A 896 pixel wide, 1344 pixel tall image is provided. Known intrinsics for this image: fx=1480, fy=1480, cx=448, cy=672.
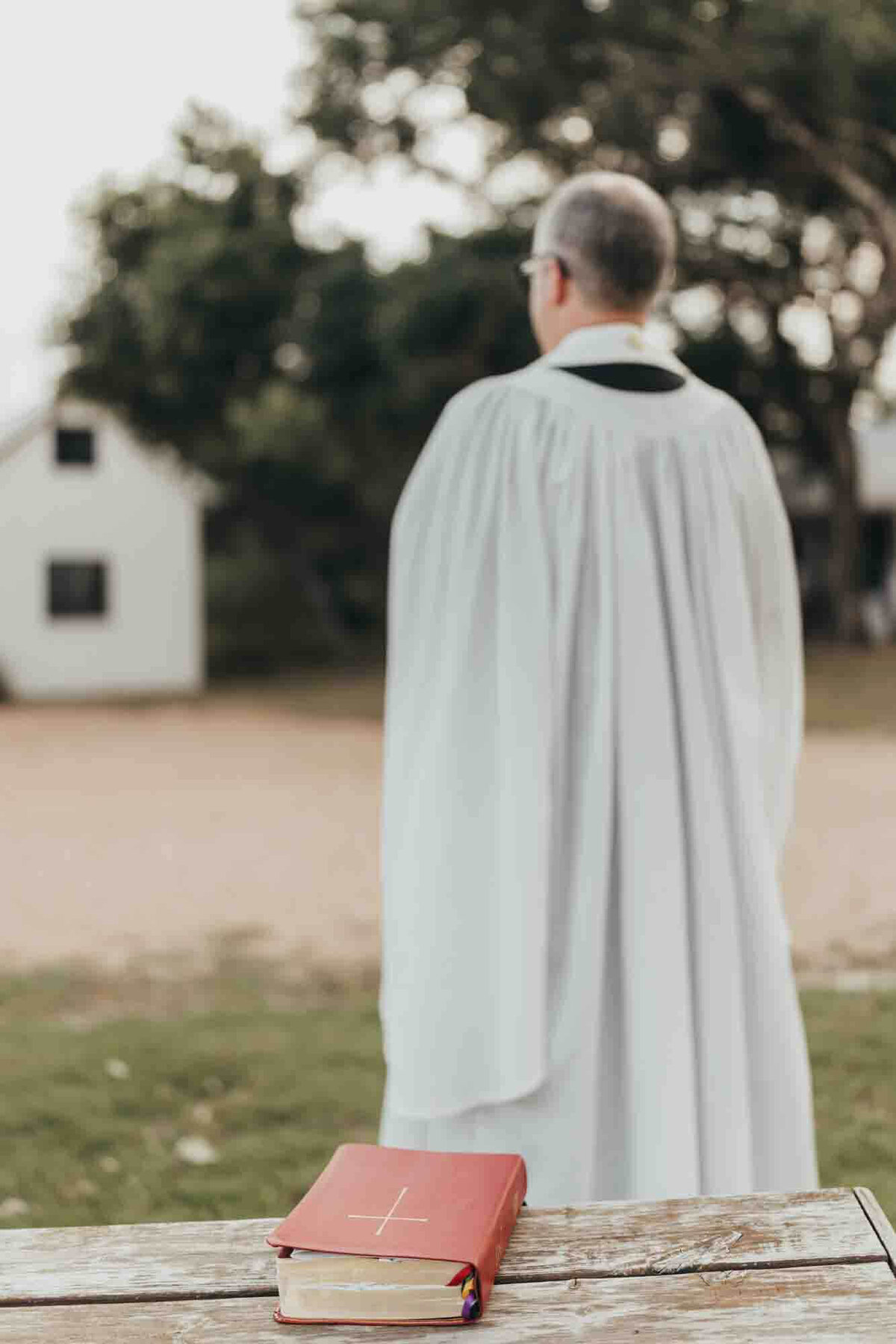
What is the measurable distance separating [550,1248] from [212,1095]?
3.40 metres

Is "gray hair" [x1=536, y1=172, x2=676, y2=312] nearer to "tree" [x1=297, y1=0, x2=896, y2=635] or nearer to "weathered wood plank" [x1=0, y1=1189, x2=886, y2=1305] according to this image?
"weathered wood plank" [x1=0, y1=1189, x2=886, y2=1305]

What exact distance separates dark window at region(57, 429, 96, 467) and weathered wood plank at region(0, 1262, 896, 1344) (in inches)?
996

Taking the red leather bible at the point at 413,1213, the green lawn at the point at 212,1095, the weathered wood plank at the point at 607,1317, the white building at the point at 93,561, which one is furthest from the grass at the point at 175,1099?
the white building at the point at 93,561

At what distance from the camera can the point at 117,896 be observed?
834cm

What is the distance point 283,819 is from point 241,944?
13.9 ft

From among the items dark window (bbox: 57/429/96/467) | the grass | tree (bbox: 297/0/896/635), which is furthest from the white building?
the grass

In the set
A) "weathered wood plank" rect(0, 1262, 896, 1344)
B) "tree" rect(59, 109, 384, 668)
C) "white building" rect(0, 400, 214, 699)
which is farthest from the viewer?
"white building" rect(0, 400, 214, 699)

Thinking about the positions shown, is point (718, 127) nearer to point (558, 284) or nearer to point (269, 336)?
point (269, 336)

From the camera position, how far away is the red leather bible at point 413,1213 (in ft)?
4.10

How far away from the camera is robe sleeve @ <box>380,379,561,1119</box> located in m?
2.43

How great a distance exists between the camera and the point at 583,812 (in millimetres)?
2494

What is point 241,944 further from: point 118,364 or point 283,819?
point 118,364

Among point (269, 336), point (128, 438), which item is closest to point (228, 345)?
point (269, 336)

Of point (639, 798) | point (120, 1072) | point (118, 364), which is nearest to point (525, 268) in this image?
point (639, 798)
